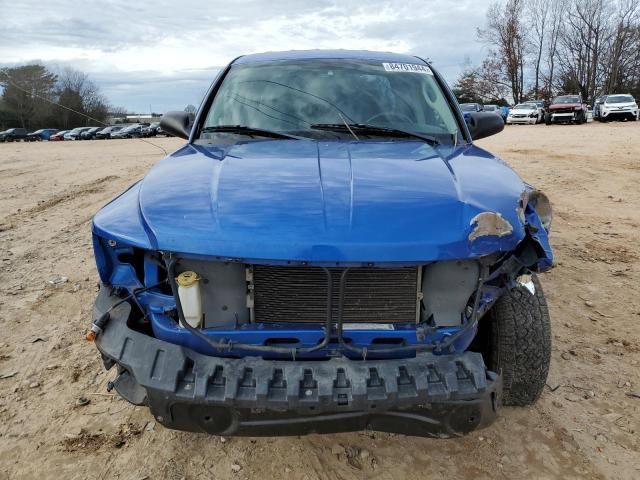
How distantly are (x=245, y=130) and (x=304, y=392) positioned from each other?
1.82m

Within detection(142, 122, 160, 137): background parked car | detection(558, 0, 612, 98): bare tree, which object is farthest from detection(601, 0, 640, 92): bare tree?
detection(142, 122, 160, 137): background parked car

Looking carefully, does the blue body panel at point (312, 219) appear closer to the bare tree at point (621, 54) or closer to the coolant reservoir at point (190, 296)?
the coolant reservoir at point (190, 296)

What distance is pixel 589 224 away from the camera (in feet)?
21.0

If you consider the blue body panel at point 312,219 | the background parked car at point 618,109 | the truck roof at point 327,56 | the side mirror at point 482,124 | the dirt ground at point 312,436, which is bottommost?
the dirt ground at point 312,436

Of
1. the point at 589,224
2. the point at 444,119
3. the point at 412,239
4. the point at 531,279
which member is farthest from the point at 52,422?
the point at 589,224

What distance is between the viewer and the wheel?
2.45m

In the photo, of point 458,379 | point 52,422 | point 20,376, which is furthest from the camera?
point 20,376

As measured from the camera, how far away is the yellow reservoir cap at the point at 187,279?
2.06m

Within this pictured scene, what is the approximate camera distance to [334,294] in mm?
2090

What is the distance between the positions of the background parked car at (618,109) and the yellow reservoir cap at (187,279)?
3079 cm

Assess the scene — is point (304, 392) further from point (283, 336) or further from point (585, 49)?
point (585, 49)

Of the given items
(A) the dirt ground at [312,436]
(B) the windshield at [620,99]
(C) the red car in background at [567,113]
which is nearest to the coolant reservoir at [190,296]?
(A) the dirt ground at [312,436]

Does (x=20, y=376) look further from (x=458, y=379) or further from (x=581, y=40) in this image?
(x=581, y=40)

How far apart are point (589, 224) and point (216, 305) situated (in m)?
5.57
